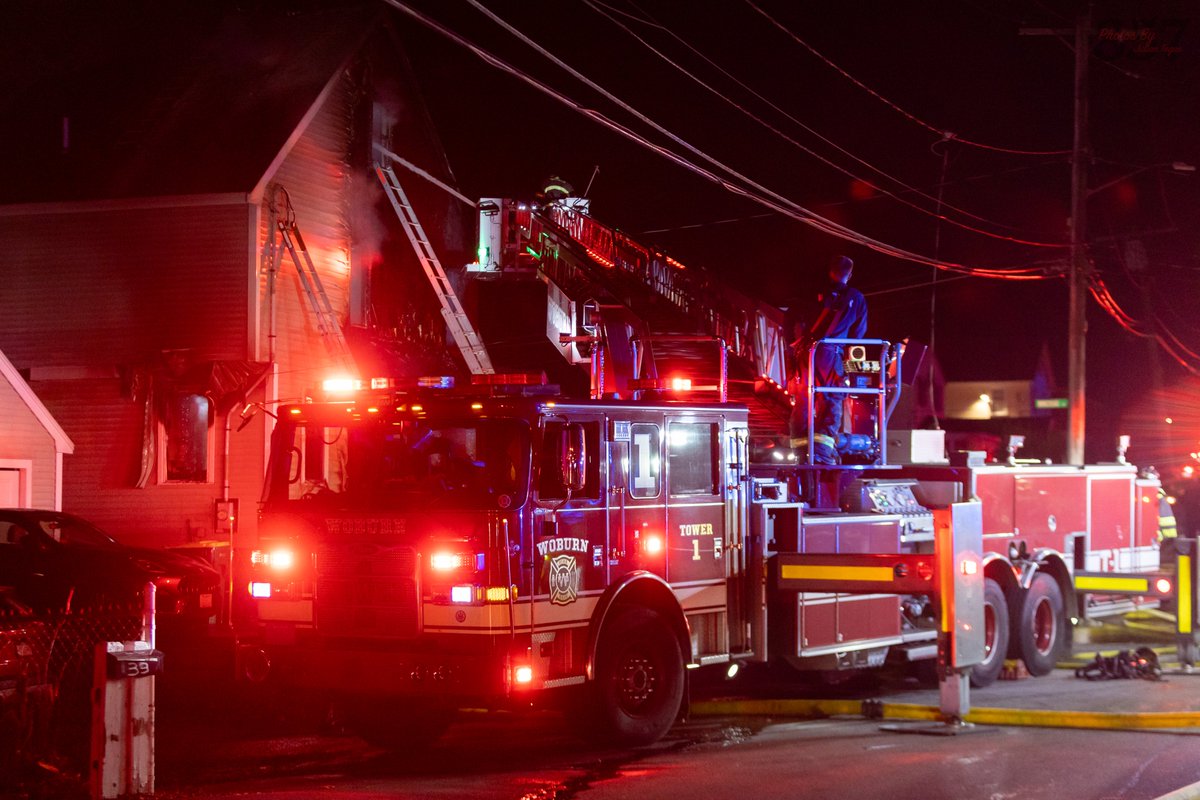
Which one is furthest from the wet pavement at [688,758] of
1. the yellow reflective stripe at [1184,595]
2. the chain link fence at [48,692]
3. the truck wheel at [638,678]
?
the yellow reflective stripe at [1184,595]

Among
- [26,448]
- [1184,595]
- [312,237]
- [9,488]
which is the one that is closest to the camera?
[1184,595]

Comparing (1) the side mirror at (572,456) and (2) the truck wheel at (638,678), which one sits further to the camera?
(2) the truck wheel at (638,678)

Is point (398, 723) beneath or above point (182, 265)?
beneath

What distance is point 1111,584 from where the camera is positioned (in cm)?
1358

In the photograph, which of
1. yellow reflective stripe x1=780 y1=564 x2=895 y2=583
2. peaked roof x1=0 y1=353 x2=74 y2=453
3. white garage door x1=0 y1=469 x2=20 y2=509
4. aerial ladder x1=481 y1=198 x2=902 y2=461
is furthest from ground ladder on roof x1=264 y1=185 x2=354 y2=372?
yellow reflective stripe x1=780 y1=564 x2=895 y2=583

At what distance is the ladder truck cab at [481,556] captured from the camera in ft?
28.6

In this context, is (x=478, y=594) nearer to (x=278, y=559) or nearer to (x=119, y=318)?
(x=278, y=559)

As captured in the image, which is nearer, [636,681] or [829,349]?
[636,681]

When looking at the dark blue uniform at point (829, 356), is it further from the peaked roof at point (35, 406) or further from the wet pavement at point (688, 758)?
the peaked roof at point (35, 406)

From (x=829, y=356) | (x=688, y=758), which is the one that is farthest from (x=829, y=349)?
(x=688, y=758)

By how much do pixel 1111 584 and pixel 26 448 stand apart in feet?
44.9

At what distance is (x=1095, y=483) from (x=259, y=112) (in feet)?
41.8

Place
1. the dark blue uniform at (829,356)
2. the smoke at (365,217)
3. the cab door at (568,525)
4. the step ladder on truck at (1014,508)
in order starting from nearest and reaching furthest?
the cab door at (568,525) → the step ladder on truck at (1014,508) → the dark blue uniform at (829,356) → the smoke at (365,217)

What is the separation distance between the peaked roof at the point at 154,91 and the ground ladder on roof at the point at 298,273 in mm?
834
